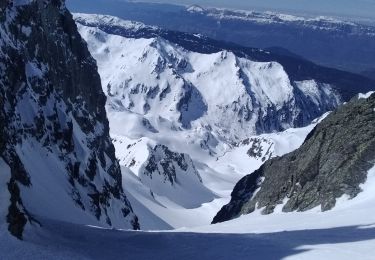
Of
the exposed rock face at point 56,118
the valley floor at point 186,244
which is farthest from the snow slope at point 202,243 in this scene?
the exposed rock face at point 56,118

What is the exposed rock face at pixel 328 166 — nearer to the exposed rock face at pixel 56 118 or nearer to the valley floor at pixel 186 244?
the valley floor at pixel 186 244

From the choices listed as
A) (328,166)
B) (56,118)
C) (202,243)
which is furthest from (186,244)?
(56,118)

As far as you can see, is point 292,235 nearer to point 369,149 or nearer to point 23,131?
point 369,149

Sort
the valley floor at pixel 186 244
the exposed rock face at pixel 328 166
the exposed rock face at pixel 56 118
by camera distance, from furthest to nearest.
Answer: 1. the exposed rock face at pixel 56 118
2. the exposed rock face at pixel 328 166
3. the valley floor at pixel 186 244

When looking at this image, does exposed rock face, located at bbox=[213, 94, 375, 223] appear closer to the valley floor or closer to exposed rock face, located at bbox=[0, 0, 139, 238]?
the valley floor

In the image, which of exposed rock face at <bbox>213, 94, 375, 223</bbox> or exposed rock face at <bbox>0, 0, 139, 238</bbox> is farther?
exposed rock face at <bbox>0, 0, 139, 238</bbox>

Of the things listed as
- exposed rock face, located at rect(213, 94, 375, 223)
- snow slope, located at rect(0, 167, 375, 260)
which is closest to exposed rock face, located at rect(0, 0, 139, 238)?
snow slope, located at rect(0, 167, 375, 260)
